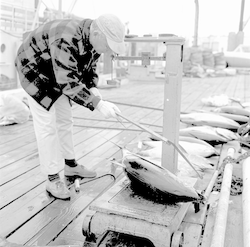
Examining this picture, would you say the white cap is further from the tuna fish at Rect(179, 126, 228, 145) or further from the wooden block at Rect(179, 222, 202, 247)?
the tuna fish at Rect(179, 126, 228, 145)

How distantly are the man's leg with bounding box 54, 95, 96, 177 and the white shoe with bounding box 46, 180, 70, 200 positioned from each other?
438 millimetres

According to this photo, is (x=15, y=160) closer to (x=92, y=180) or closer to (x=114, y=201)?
(x=92, y=180)

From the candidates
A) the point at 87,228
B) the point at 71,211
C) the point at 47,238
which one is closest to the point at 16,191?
the point at 71,211

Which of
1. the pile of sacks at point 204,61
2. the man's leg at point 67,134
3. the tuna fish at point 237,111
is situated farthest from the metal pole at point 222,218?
the pile of sacks at point 204,61

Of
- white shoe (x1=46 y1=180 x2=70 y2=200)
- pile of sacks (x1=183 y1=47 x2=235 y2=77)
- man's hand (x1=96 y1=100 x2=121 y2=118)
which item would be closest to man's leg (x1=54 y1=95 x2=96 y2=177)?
white shoe (x1=46 y1=180 x2=70 y2=200)

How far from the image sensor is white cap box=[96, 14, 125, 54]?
2.43 m

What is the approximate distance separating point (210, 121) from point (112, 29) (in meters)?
3.02

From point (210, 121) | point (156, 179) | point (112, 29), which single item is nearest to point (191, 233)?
point (156, 179)

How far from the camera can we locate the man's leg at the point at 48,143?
2.80m

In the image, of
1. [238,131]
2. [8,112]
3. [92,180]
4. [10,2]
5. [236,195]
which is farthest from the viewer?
[10,2]

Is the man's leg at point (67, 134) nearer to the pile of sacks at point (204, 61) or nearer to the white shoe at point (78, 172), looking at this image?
the white shoe at point (78, 172)

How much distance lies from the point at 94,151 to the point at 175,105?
1.89 m

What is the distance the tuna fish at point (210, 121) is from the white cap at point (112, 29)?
2.93 meters

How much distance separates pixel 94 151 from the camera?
→ 14.1 ft
